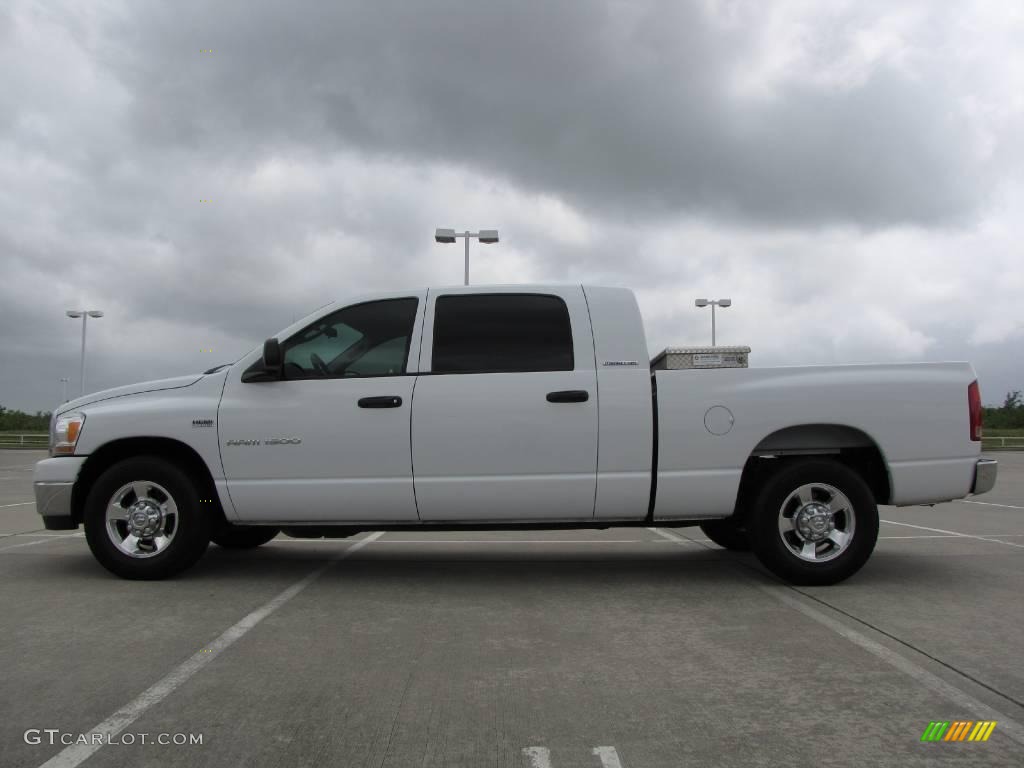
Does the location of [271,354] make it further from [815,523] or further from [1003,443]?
[1003,443]

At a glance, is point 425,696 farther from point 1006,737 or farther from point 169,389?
point 169,389

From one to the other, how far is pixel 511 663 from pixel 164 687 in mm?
1557

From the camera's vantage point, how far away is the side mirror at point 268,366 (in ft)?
18.4

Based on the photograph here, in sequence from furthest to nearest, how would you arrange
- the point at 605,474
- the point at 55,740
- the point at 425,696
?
the point at 605,474
the point at 425,696
the point at 55,740

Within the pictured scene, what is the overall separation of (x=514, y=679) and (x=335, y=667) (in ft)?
2.82

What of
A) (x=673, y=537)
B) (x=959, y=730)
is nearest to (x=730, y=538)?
(x=673, y=537)

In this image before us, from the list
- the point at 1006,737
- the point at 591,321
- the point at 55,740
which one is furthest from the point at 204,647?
the point at 1006,737

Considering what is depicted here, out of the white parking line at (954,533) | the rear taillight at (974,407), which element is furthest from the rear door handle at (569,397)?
the white parking line at (954,533)

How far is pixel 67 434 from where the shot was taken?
19.3 ft

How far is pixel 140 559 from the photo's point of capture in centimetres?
575

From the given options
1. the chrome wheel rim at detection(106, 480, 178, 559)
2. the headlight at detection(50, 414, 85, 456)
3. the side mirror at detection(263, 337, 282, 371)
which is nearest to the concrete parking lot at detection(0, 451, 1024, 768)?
the chrome wheel rim at detection(106, 480, 178, 559)

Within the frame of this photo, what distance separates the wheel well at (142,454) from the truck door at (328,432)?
0.34 metres

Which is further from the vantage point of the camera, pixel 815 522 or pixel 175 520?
pixel 175 520

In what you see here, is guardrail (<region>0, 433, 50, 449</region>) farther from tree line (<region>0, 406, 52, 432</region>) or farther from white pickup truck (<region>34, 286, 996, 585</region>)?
white pickup truck (<region>34, 286, 996, 585</region>)
